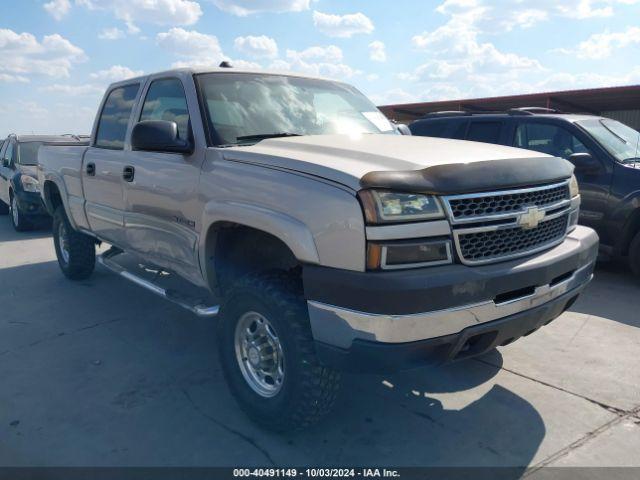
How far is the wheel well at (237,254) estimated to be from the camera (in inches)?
123

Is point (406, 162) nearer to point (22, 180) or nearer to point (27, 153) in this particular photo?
point (22, 180)

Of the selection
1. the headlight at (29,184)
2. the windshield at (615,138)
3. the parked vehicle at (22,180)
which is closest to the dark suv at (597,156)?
the windshield at (615,138)

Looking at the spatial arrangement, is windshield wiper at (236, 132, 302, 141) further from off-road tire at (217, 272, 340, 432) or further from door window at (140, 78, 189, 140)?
off-road tire at (217, 272, 340, 432)

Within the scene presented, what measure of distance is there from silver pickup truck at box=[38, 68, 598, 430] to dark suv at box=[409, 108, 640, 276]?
109 inches

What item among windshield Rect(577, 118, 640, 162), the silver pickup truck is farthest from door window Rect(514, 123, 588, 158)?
the silver pickup truck

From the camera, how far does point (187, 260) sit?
3.60 meters

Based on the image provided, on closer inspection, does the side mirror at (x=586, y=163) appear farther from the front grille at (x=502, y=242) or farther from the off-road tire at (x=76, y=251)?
the off-road tire at (x=76, y=251)

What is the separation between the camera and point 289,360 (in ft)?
8.64

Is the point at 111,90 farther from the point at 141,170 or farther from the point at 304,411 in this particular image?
the point at 304,411

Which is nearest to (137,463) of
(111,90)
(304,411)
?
(304,411)

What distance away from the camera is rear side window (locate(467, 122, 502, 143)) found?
682cm

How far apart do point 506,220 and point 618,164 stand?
395 centimetres

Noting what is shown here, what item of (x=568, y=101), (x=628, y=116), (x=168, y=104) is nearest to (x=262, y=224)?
(x=168, y=104)

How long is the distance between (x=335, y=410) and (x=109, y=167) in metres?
2.78
